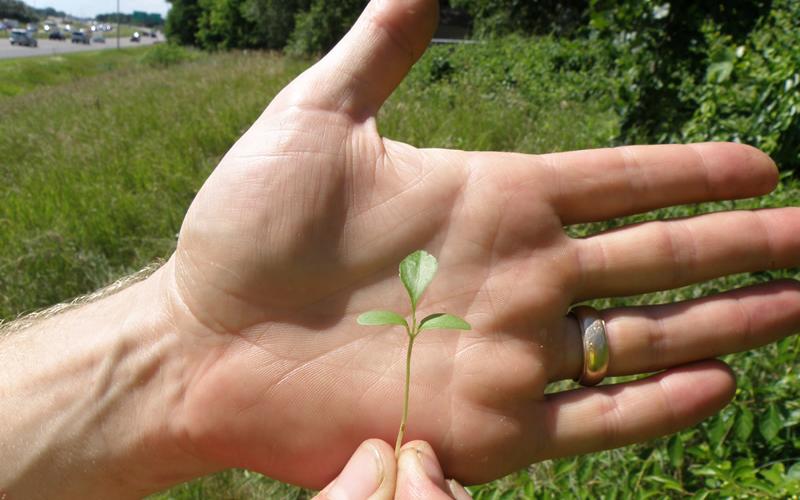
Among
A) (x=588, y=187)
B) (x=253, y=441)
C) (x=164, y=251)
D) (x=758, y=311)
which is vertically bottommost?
(x=164, y=251)

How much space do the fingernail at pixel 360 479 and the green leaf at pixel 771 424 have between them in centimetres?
117

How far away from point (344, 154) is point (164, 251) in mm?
2170

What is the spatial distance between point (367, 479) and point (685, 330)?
97 centimetres

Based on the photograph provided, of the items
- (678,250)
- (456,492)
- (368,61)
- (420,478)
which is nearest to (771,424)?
(678,250)

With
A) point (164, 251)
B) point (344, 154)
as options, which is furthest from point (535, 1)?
point (344, 154)

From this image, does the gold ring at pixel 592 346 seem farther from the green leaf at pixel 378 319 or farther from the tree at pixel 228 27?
the tree at pixel 228 27

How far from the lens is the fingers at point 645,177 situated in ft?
5.46

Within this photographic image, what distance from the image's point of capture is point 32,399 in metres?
1.74

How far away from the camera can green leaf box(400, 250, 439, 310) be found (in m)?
1.14

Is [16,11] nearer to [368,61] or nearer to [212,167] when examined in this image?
[212,167]

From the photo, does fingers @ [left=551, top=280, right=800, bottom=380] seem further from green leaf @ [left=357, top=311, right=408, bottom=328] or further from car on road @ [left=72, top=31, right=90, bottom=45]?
car on road @ [left=72, top=31, right=90, bottom=45]

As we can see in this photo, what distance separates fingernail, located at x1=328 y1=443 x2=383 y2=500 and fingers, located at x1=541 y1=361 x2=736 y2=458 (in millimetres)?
517

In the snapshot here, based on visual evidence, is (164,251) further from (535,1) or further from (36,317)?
(535,1)

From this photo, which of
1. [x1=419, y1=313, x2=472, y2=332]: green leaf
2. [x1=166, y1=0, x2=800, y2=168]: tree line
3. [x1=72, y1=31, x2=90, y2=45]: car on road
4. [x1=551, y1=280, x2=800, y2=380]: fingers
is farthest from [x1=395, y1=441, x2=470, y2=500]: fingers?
[x1=72, y1=31, x2=90, y2=45]: car on road
